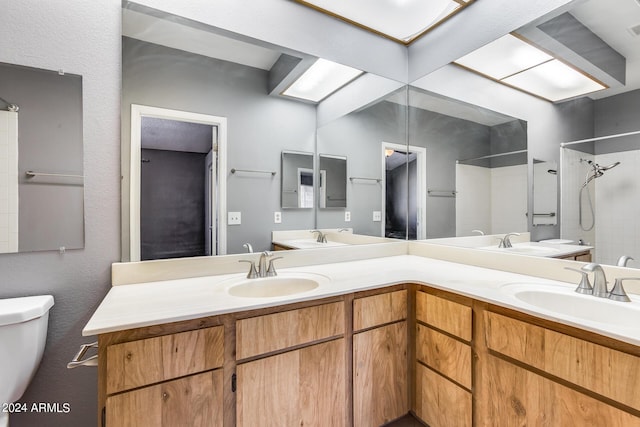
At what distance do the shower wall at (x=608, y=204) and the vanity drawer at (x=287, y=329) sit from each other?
122 cm

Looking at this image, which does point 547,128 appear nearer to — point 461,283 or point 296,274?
point 461,283

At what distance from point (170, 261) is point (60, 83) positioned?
0.90 m

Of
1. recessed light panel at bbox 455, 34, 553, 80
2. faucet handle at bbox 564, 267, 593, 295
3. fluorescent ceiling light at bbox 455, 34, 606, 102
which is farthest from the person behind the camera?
recessed light panel at bbox 455, 34, 553, 80

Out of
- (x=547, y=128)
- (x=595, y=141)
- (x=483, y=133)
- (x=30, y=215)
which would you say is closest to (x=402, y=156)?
(x=483, y=133)

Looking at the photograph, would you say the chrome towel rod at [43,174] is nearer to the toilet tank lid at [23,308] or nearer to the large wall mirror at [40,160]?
the large wall mirror at [40,160]

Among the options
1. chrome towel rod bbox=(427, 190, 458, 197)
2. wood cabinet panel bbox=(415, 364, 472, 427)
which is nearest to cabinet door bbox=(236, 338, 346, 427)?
wood cabinet panel bbox=(415, 364, 472, 427)

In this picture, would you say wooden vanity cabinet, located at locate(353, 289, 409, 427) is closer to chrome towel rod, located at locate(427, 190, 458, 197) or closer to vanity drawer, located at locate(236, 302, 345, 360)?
vanity drawer, located at locate(236, 302, 345, 360)

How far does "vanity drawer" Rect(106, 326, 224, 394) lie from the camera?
3.10ft

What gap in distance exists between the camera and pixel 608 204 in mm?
1338

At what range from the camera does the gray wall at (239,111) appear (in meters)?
1.44

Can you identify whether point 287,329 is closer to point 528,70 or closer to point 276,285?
point 276,285

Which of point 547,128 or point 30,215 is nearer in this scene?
point 30,215

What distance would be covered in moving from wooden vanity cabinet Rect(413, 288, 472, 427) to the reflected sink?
0.87ft

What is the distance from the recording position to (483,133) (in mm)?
1950
